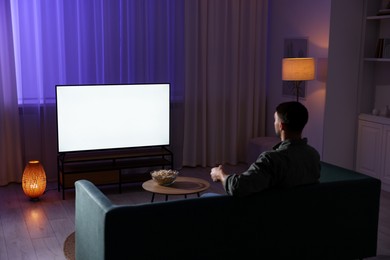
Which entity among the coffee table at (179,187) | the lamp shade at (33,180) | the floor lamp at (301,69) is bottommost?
the lamp shade at (33,180)

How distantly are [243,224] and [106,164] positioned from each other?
117 inches

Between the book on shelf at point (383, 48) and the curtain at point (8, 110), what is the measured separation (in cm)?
399

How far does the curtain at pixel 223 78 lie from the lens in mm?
6445

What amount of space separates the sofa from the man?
64mm

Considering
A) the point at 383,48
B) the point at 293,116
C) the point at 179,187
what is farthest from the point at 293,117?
the point at 383,48

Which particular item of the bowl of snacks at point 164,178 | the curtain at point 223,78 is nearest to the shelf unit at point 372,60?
the curtain at point 223,78

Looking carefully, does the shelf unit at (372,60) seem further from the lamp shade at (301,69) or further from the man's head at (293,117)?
the man's head at (293,117)

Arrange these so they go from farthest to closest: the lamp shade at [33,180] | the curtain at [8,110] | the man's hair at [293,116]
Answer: the curtain at [8,110] < the lamp shade at [33,180] < the man's hair at [293,116]

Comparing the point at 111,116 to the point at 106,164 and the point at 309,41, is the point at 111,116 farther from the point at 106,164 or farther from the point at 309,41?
the point at 309,41

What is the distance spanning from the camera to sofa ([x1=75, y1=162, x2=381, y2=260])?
2736 millimetres

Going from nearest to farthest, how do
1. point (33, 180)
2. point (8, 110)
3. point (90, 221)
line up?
1. point (90, 221)
2. point (33, 180)
3. point (8, 110)

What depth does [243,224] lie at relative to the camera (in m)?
2.98

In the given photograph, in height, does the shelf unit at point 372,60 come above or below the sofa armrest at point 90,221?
above

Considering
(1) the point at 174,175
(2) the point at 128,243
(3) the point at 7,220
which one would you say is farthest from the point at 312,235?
(3) the point at 7,220
